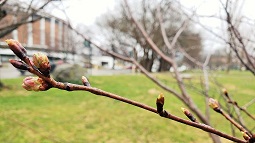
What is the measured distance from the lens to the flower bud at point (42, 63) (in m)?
0.50

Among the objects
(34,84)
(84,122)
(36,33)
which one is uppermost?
(36,33)

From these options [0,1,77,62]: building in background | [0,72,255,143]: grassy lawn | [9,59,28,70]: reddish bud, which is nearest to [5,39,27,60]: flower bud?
[9,59,28,70]: reddish bud

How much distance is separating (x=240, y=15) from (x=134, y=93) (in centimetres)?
1025

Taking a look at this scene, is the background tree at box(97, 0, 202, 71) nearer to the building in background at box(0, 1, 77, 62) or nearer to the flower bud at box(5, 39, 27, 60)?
the building in background at box(0, 1, 77, 62)

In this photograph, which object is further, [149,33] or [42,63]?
[149,33]

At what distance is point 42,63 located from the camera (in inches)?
20.1

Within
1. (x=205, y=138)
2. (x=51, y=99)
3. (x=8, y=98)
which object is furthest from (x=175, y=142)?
(x=8, y=98)

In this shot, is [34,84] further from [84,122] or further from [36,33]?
[36,33]

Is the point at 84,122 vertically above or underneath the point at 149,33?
underneath

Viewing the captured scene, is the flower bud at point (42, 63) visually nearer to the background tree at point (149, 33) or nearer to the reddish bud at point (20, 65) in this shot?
the reddish bud at point (20, 65)

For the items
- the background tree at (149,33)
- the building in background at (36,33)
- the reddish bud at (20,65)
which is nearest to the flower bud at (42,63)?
the reddish bud at (20,65)

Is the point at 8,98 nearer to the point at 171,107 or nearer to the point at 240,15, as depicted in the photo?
the point at 171,107

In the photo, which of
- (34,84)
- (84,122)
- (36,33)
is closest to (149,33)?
(34,84)

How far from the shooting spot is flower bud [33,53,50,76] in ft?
1.65
